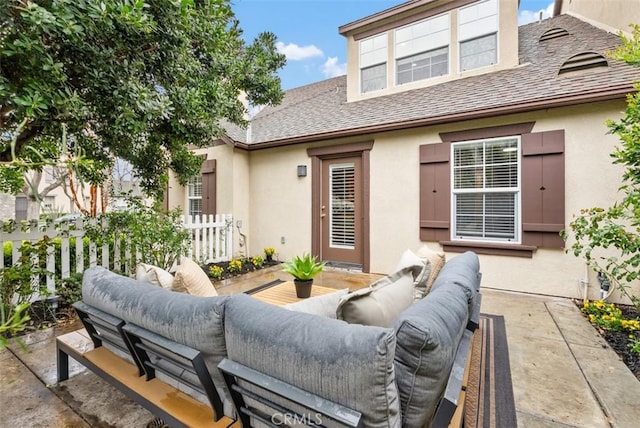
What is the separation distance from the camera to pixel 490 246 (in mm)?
4512

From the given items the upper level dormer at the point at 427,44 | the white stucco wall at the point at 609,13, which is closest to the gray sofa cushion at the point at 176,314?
the upper level dormer at the point at 427,44

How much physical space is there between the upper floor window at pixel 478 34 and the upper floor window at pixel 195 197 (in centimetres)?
651

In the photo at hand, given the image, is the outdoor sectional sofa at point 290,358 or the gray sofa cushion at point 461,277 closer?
the outdoor sectional sofa at point 290,358

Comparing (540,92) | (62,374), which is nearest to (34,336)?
(62,374)

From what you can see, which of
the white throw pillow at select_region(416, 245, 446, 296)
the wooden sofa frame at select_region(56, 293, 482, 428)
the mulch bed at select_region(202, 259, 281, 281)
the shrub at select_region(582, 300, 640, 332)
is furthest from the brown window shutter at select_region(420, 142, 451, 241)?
the mulch bed at select_region(202, 259, 281, 281)

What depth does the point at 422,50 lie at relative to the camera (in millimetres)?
5988

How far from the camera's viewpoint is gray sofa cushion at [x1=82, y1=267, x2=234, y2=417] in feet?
4.20

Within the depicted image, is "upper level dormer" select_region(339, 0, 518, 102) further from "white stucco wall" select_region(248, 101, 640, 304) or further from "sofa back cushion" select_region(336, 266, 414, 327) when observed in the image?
"sofa back cushion" select_region(336, 266, 414, 327)

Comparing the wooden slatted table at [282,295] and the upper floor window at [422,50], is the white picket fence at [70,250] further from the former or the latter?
the upper floor window at [422,50]

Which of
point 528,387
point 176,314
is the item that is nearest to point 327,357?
point 176,314

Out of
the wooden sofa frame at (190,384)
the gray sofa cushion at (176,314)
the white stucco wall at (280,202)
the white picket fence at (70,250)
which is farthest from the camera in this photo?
the white stucco wall at (280,202)

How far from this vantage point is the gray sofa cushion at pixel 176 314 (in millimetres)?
1281

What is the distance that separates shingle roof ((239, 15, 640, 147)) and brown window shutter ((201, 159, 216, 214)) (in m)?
1.12

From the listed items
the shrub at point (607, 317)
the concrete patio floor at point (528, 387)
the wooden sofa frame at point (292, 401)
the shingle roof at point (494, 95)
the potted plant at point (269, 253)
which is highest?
the shingle roof at point (494, 95)
